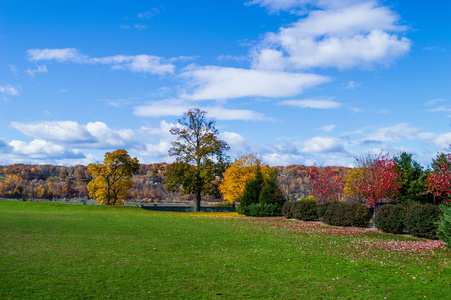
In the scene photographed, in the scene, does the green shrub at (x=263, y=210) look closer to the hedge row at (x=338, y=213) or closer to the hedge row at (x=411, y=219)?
the hedge row at (x=338, y=213)

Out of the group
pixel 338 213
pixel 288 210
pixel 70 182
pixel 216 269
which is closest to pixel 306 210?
pixel 288 210

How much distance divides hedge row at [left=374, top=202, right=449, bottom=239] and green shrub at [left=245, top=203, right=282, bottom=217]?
49.4 ft

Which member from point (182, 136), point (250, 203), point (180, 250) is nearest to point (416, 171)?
point (250, 203)

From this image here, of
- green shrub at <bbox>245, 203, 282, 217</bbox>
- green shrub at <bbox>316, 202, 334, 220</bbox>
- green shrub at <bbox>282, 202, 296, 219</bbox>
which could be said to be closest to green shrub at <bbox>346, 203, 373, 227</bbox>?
green shrub at <bbox>316, 202, 334, 220</bbox>

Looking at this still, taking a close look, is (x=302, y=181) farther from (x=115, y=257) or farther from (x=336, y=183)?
(x=115, y=257)

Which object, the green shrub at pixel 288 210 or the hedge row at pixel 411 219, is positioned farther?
the green shrub at pixel 288 210

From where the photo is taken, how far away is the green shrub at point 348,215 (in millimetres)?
22328

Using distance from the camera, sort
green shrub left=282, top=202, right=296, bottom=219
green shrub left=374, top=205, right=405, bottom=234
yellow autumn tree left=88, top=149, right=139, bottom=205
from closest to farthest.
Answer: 1. green shrub left=374, top=205, right=405, bottom=234
2. green shrub left=282, top=202, right=296, bottom=219
3. yellow autumn tree left=88, top=149, right=139, bottom=205

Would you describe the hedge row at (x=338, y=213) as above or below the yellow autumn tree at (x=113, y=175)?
below

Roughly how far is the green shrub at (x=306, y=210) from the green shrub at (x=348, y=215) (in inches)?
126

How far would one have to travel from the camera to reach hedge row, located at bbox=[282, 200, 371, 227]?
22375 millimetres

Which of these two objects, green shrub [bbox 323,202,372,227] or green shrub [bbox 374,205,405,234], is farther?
green shrub [bbox 323,202,372,227]

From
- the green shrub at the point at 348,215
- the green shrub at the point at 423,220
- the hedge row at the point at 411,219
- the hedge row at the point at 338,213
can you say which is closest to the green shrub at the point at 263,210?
the hedge row at the point at 338,213

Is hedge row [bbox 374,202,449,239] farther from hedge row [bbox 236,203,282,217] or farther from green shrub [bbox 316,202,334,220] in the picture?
hedge row [bbox 236,203,282,217]
